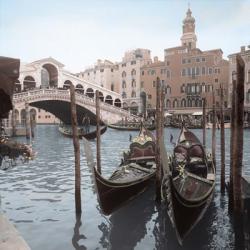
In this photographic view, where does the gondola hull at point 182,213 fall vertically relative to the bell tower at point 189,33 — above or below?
below

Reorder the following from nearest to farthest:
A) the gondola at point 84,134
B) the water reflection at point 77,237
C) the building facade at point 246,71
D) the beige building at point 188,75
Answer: the water reflection at point 77,237 → the gondola at point 84,134 → the building facade at point 246,71 → the beige building at point 188,75

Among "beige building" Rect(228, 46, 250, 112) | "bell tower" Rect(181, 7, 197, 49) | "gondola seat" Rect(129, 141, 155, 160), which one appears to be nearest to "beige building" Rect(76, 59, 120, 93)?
"bell tower" Rect(181, 7, 197, 49)

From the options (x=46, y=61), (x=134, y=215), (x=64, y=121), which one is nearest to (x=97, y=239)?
(x=134, y=215)

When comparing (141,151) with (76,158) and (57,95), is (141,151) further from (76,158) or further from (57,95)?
(57,95)

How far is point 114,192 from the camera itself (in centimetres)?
606

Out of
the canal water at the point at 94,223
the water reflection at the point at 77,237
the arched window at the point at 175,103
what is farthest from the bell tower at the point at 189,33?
the water reflection at the point at 77,237

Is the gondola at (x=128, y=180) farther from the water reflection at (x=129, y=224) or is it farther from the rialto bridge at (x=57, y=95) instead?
the rialto bridge at (x=57, y=95)

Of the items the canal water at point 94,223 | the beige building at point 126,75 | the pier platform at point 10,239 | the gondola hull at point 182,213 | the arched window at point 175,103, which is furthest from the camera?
the beige building at point 126,75

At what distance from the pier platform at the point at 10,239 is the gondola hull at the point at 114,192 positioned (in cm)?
221

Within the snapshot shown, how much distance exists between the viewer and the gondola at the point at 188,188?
4797 millimetres

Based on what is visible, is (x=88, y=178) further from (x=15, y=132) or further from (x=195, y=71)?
(x=195, y=71)

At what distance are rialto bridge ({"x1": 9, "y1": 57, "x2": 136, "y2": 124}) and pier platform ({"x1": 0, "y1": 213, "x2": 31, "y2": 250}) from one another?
22865 millimetres

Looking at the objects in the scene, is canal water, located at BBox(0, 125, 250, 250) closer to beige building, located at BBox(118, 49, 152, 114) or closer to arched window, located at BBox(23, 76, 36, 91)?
arched window, located at BBox(23, 76, 36, 91)

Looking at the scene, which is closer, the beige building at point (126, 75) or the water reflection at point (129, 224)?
the water reflection at point (129, 224)
